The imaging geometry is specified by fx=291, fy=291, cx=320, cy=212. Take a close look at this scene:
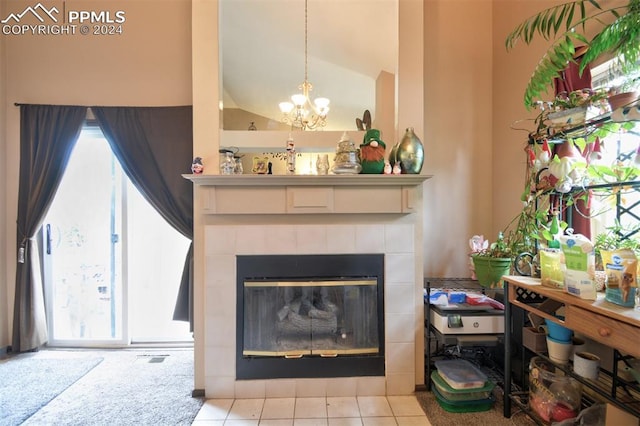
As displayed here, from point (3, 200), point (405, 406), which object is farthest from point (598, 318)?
point (3, 200)

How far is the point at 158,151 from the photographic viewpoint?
2271 millimetres

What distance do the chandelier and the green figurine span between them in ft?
1.35

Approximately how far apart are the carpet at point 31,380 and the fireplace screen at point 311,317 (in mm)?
1281

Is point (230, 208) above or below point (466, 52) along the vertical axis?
below

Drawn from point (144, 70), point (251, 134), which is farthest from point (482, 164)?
point (144, 70)

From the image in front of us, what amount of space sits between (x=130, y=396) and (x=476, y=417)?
2.10m

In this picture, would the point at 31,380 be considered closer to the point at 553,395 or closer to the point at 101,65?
the point at 101,65

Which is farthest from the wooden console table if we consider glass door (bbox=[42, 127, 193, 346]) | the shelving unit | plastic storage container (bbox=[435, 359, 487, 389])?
glass door (bbox=[42, 127, 193, 346])


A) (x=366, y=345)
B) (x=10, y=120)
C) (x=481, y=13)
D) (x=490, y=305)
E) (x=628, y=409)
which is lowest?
(x=366, y=345)

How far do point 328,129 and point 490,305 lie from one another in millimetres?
1547

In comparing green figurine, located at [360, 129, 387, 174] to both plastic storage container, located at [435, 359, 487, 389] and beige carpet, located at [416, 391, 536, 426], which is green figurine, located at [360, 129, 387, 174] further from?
beige carpet, located at [416, 391, 536, 426]

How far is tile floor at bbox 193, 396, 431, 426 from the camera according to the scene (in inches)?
63.5

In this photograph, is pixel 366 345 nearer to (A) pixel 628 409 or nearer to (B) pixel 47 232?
(A) pixel 628 409

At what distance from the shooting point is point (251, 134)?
1.96m
